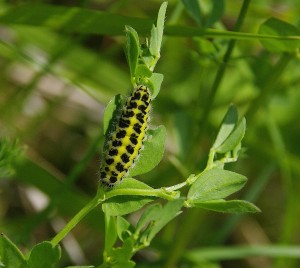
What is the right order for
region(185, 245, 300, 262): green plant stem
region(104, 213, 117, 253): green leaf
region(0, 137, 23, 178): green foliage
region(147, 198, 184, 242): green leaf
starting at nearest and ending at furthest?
region(147, 198, 184, 242): green leaf, region(104, 213, 117, 253): green leaf, region(0, 137, 23, 178): green foliage, region(185, 245, 300, 262): green plant stem

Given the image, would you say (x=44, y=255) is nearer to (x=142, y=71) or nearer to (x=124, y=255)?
(x=124, y=255)

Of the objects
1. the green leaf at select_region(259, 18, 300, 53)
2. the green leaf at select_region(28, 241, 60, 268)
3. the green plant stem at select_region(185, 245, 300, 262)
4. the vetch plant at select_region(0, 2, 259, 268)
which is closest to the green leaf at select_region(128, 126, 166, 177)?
the vetch plant at select_region(0, 2, 259, 268)

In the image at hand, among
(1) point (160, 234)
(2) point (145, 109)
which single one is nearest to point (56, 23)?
(2) point (145, 109)

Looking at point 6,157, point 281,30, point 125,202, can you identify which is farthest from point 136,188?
point 281,30

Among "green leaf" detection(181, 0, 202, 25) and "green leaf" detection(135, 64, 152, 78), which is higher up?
"green leaf" detection(181, 0, 202, 25)

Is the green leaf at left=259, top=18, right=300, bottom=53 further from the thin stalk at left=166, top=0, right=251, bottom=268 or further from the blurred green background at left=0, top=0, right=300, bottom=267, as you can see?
the blurred green background at left=0, top=0, right=300, bottom=267

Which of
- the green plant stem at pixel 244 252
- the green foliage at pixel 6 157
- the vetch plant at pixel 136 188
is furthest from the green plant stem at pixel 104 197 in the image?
the green plant stem at pixel 244 252

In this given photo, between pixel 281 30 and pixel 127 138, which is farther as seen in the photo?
pixel 281 30
